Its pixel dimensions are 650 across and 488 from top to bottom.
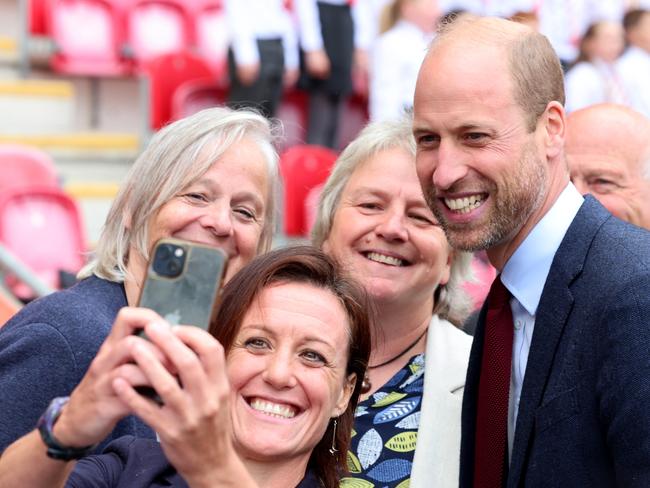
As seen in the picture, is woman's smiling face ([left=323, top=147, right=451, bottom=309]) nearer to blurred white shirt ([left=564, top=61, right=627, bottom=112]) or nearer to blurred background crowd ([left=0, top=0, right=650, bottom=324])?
blurred background crowd ([left=0, top=0, right=650, bottom=324])

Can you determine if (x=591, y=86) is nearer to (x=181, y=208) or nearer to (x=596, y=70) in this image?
(x=596, y=70)

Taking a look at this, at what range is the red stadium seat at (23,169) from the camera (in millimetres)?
5848

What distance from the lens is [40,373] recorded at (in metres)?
2.04

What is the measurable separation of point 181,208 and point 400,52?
4.68 metres

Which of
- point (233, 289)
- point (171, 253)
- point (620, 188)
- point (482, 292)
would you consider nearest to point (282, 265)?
point (233, 289)

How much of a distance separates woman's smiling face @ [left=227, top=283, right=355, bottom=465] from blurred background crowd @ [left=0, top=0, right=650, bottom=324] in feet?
13.6

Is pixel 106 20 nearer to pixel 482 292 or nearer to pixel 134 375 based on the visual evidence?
pixel 482 292

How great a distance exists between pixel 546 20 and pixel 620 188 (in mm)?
5464

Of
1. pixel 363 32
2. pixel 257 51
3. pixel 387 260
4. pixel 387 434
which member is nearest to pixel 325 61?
pixel 363 32

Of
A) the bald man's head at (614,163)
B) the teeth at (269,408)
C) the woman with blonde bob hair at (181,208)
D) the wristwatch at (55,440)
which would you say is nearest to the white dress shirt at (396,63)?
the bald man's head at (614,163)

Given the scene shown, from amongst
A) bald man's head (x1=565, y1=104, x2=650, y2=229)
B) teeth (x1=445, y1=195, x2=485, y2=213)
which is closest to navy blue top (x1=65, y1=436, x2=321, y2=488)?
teeth (x1=445, y1=195, x2=485, y2=213)

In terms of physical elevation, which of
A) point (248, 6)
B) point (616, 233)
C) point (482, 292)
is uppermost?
point (248, 6)

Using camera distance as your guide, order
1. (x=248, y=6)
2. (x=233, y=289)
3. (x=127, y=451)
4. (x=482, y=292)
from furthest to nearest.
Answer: (x=248, y=6), (x=482, y=292), (x=233, y=289), (x=127, y=451)

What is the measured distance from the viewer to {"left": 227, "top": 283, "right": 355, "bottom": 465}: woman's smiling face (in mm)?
1868
